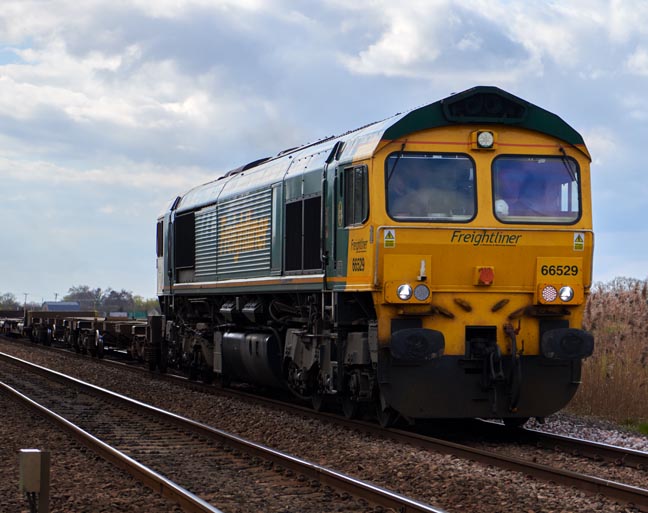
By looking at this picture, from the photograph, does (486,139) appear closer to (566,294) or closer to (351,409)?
(566,294)

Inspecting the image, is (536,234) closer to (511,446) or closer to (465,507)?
(511,446)

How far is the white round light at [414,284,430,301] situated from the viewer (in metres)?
11.7

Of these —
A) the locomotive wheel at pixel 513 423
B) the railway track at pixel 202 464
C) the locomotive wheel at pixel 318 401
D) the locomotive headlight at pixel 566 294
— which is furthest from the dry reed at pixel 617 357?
the railway track at pixel 202 464

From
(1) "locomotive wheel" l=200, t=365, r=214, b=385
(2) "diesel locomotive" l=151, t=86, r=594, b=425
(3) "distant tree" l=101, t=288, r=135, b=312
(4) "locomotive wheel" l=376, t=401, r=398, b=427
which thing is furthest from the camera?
(3) "distant tree" l=101, t=288, r=135, b=312

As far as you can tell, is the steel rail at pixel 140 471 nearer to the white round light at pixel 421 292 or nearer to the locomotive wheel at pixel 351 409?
the locomotive wheel at pixel 351 409

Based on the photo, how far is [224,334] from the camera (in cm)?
1794

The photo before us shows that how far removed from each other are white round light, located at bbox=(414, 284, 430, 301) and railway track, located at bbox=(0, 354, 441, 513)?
245 centimetres

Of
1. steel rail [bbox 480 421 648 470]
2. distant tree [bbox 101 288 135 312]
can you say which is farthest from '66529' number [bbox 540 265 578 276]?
distant tree [bbox 101 288 135 312]

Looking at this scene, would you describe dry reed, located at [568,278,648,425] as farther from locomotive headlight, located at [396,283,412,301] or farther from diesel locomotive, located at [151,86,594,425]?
locomotive headlight, located at [396,283,412,301]

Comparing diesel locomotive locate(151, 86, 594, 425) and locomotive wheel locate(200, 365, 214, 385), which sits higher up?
diesel locomotive locate(151, 86, 594, 425)

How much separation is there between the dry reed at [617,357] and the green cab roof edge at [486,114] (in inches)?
165

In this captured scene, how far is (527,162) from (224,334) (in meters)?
7.38

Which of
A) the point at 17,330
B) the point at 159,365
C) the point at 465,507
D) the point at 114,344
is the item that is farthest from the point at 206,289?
the point at 17,330

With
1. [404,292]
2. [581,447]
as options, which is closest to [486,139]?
[404,292]
